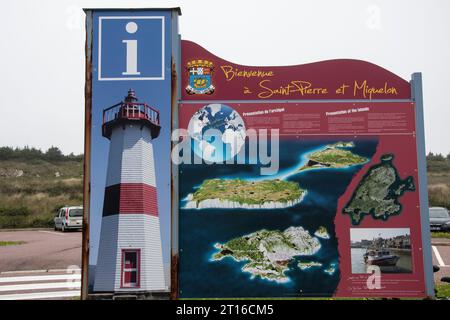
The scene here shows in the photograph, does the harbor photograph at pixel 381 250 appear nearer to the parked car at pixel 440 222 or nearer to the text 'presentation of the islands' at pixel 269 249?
the text 'presentation of the islands' at pixel 269 249

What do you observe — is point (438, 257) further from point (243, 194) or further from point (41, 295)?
point (41, 295)

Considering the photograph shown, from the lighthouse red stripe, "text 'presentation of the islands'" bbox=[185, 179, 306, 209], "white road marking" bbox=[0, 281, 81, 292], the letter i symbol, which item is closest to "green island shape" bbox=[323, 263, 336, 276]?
"text 'presentation of the islands'" bbox=[185, 179, 306, 209]

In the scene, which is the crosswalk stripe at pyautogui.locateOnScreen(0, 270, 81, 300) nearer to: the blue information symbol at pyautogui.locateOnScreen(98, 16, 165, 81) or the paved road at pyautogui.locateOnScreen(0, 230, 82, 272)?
the paved road at pyautogui.locateOnScreen(0, 230, 82, 272)

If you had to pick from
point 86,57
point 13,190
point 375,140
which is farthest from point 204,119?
point 13,190

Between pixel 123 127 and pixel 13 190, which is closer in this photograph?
pixel 123 127

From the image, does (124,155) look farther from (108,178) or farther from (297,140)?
(297,140)

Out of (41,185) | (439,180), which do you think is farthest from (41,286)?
(439,180)
